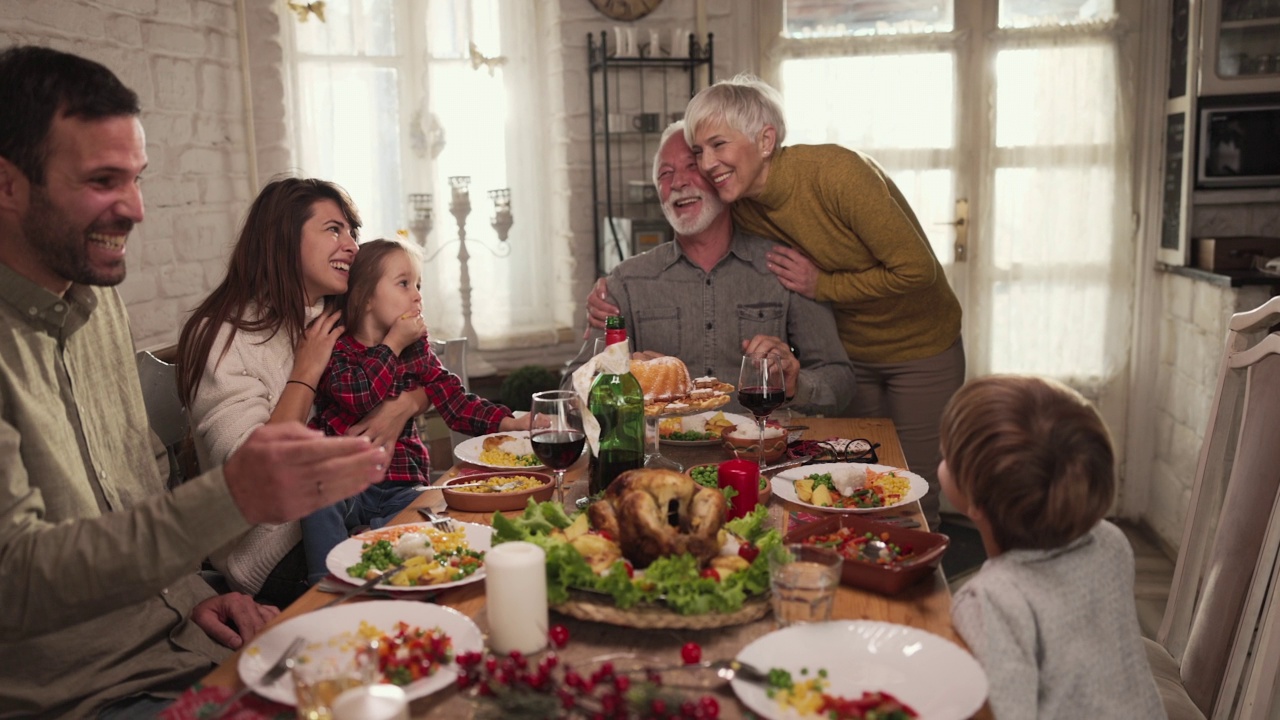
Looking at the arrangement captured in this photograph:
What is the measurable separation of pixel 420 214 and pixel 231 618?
2.56 metres

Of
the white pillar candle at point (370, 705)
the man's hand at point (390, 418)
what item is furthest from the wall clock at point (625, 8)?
the white pillar candle at point (370, 705)

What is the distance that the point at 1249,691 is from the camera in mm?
1582

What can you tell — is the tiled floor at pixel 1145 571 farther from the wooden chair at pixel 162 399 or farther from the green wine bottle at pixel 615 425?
the wooden chair at pixel 162 399

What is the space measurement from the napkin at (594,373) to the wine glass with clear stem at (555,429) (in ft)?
0.11

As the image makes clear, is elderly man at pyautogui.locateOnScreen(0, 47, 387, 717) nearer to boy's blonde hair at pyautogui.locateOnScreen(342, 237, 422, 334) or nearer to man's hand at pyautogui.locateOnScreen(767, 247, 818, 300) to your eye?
boy's blonde hair at pyautogui.locateOnScreen(342, 237, 422, 334)

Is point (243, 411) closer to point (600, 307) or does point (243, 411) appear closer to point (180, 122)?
point (600, 307)

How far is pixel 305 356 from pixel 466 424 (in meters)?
0.44

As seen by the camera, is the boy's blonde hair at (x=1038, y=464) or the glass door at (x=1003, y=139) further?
the glass door at (x=1003, y=139)

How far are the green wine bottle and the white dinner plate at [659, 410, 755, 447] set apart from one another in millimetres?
392

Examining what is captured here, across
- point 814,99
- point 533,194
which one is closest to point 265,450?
point 533,194

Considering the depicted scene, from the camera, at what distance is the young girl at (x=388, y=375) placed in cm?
241

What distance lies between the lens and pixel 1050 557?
4.58 feet

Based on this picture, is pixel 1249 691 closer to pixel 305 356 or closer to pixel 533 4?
pixel 305 356

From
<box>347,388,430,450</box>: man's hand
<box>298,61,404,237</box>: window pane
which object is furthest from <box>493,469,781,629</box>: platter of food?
<box>298,61,404,237</box>: window pane
